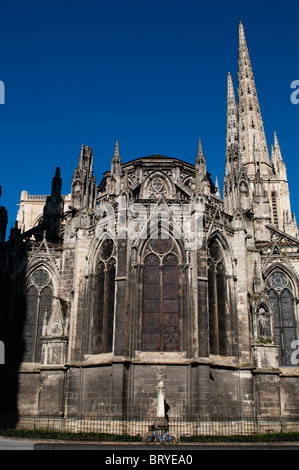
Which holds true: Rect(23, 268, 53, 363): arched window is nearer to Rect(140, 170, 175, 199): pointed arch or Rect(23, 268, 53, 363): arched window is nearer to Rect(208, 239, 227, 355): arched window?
Rect(140, 170, 175, 199): pointed arch

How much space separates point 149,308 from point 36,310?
7.75 meters

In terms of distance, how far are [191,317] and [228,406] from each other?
13.4ft

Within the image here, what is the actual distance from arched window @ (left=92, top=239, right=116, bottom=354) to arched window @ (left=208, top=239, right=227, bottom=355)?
4514 mm

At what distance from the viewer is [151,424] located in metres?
19.5

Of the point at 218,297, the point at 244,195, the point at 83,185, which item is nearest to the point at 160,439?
the point at 218,297

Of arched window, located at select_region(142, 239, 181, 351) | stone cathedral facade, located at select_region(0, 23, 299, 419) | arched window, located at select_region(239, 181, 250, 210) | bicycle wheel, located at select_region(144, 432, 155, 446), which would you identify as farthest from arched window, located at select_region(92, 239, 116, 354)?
arched window, located at select_region(239, 181, 250, 210)

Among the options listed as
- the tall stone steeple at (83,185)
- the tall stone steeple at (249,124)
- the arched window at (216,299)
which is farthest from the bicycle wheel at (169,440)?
the tall stone steeple at (249,124)

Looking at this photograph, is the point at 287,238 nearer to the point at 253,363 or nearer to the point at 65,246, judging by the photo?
the point at 253,363

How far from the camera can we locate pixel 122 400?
1967cm

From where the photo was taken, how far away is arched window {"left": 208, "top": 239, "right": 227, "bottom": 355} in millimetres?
22188

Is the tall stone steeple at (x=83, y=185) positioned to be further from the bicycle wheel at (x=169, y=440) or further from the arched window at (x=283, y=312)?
the bicycle wheel at (x=169, y=440)

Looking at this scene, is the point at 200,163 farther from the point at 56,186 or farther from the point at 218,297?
the point at 56,186

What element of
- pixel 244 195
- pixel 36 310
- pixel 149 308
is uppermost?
pixel 244 195
